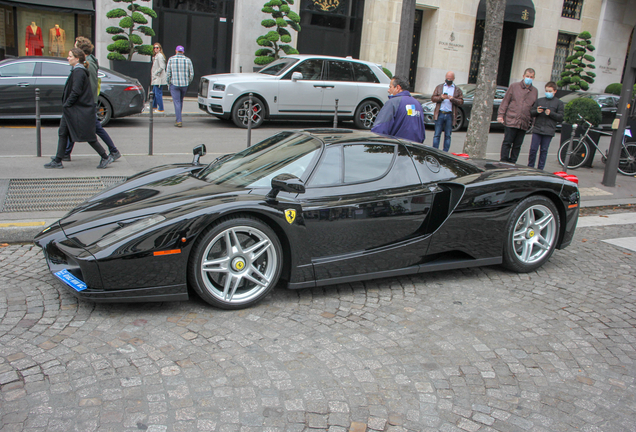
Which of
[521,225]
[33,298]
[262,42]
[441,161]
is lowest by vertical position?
[33,298]

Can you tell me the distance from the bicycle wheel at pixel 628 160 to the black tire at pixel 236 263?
31.8ft

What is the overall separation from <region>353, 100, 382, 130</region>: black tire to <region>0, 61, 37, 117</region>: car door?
294 inches

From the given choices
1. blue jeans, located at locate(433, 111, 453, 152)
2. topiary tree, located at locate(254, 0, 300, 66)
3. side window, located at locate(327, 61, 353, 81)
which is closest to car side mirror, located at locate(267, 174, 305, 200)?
blue jeans, located at locate(433, 111, 453, 152)

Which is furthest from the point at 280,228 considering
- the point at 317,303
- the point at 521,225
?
the point at 521,225

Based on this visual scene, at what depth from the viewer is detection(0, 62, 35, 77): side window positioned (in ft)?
38.8

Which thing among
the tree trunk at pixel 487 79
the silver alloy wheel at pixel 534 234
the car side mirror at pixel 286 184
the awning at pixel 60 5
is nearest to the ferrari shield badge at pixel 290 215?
the car side mirror at pixel 286 184

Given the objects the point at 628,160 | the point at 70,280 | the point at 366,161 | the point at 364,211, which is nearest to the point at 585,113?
the point at 628,160

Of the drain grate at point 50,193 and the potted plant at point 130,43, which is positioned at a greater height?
the potted plant at point 130,43

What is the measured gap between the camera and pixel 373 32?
23.2 metres

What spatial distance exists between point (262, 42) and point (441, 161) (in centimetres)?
1543

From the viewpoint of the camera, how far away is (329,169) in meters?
4.66

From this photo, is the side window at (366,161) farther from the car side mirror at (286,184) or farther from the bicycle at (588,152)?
the bicycle at (588,152)

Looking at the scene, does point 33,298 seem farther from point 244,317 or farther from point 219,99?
point 219,99

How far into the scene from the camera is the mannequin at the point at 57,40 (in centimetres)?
Answer: 1841
